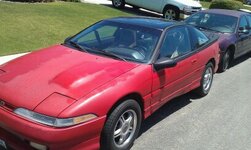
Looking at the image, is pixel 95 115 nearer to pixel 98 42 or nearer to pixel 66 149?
pixel 66 149

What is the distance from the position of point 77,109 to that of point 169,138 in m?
1.80

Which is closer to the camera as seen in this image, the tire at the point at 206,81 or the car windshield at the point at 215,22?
the tire at the point at 206,81

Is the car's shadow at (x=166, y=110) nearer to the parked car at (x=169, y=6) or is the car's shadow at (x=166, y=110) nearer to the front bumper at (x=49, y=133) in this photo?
the front bumper at (x=49, y=133)

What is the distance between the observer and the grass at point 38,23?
9207 mm

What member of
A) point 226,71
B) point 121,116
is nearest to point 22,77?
point 121,116

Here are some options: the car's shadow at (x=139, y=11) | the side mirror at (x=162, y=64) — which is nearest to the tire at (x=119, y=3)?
the car's shadow at (x=139, y=11)

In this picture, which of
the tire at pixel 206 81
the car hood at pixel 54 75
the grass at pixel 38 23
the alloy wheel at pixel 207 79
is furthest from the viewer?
the grass at pixel 38 23

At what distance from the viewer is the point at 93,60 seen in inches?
191

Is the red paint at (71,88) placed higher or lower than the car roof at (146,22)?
lower

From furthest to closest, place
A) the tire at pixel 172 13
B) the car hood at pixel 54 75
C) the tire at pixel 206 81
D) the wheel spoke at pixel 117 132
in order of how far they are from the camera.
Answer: the tire at pixel 172 13
the tire at pixel 206 81
the wheel spoke at pixel 117 132
the car hood at pixel 54 75

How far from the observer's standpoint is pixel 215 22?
966 cm

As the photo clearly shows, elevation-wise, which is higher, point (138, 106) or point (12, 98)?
point (12, 98)

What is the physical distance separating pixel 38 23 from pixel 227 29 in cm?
542

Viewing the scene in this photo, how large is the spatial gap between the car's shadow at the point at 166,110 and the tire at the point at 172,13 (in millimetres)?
10301
